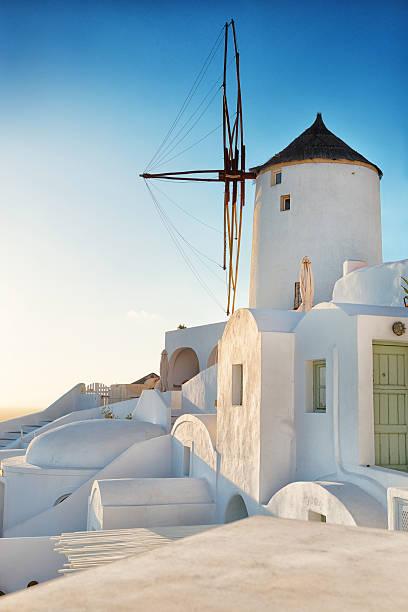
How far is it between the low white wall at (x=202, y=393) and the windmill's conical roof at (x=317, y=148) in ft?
27.4

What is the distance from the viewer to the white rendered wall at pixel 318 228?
66.7 feet

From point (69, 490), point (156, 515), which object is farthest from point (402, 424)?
point (69, 490)

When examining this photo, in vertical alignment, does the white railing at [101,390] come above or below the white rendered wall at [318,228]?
below

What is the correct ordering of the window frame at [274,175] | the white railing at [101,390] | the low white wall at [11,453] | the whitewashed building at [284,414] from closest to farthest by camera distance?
the whitewashed building at [284,414] → the low white wall at [11,453] → the window frame at [274,175] → the white railing at [101,390]

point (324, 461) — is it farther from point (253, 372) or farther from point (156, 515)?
point (156, 515)

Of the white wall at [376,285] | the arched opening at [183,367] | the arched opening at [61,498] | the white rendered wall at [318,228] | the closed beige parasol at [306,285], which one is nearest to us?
the closed beige parasol at [306,285]

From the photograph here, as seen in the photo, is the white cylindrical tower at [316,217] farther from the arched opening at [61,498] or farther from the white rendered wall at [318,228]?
the arched opening at [61,498]

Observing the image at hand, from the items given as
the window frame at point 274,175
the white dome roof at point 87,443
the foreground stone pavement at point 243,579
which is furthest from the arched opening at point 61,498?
the foreground stone pavement at point 243,579

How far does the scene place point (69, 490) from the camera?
15.6m

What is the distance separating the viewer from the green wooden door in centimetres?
893

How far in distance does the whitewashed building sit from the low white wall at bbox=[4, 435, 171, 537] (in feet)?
0.10

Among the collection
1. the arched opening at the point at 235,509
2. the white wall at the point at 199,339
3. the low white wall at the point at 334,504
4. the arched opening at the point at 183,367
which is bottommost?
Result: the arched opening at the point at 235,509

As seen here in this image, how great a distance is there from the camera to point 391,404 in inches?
357

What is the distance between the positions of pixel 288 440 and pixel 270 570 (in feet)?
28.1
